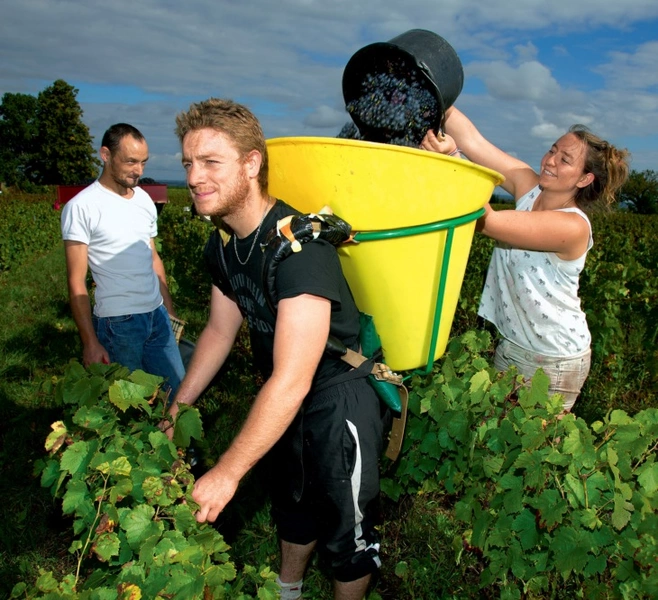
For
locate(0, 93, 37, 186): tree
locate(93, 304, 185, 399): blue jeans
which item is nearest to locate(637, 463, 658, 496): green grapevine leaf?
locate(93, 304, 185, 399): blue jeans

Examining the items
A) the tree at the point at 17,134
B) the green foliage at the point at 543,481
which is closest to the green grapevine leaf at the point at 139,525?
the green foliage at the point at 543,481

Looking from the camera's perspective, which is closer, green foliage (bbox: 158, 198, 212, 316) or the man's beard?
the man's beard

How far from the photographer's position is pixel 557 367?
2.77m

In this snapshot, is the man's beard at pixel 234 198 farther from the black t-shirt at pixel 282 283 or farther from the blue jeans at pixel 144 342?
the blue jeans at pixel 144 342

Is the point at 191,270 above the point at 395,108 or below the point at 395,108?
below

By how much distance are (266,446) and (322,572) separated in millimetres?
1627

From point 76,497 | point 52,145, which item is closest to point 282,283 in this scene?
point 76,497

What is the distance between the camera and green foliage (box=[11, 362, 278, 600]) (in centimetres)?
143

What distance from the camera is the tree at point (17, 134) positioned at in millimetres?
74438

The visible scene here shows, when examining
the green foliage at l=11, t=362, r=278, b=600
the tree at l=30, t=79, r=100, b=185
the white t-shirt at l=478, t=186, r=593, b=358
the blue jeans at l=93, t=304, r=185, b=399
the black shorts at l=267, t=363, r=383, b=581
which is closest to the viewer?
the green foliage at l=11, t=362, r=278, b=600

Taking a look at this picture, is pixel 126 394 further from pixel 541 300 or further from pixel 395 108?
pixel 541 300

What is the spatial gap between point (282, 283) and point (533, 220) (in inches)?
46.8

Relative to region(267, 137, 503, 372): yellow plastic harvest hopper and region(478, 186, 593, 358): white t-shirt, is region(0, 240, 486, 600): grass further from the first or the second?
region(478, 186, 593, 358): white t-shirt

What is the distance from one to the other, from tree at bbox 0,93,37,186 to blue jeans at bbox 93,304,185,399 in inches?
3189
